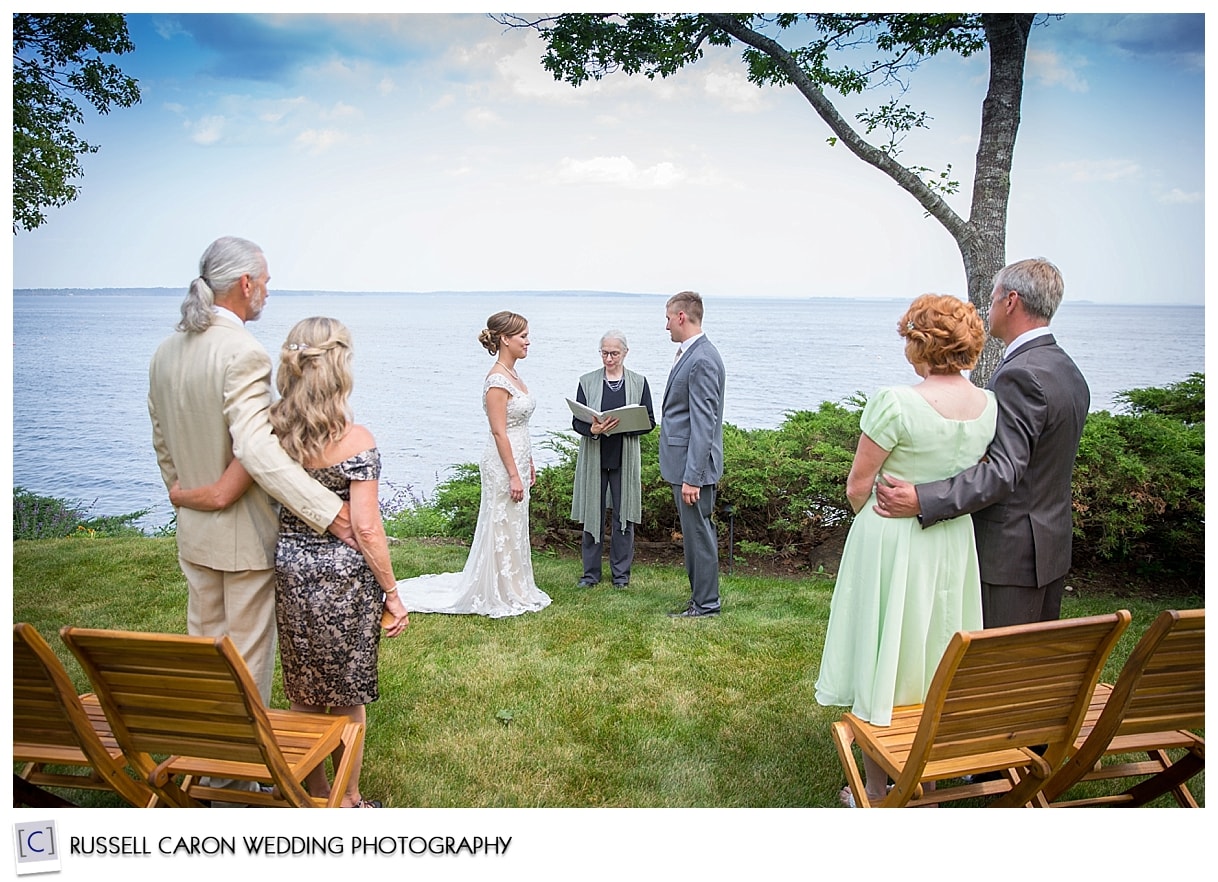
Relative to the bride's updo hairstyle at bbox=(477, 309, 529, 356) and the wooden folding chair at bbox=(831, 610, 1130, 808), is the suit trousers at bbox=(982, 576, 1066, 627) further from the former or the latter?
the bride's updo hairstyle at bbox=(477, 309, 529, 356)

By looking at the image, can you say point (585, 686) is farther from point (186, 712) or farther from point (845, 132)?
point (845, 132)

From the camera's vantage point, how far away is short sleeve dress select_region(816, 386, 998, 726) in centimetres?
289

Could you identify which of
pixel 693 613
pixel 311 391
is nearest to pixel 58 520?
pixel 693 613

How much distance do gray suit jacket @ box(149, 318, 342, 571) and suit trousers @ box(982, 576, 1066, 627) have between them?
2.18m

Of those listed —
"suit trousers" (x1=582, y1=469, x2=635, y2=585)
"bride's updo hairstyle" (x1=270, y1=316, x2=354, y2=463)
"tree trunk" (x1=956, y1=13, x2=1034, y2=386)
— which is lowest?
"suit trousers" (x1=582, y1=469, x2=635, y2=585)

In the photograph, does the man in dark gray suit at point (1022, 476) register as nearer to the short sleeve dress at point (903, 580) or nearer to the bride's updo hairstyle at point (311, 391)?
the short sleeve dress at point (903, 580)

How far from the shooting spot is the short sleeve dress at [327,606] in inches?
113

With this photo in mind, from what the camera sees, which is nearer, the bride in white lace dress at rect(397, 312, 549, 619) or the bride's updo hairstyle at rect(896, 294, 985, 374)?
the bride's updo hairstyle at rect(896, 294, 985, 374)

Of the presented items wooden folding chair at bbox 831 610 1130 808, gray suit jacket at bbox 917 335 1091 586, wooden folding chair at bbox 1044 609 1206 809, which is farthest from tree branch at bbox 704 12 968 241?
wooden folding chair at bbox 831 610 1130 808

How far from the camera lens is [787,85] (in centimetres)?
673

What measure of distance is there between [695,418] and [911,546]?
89.8 inches

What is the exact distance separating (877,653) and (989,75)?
170 inches
